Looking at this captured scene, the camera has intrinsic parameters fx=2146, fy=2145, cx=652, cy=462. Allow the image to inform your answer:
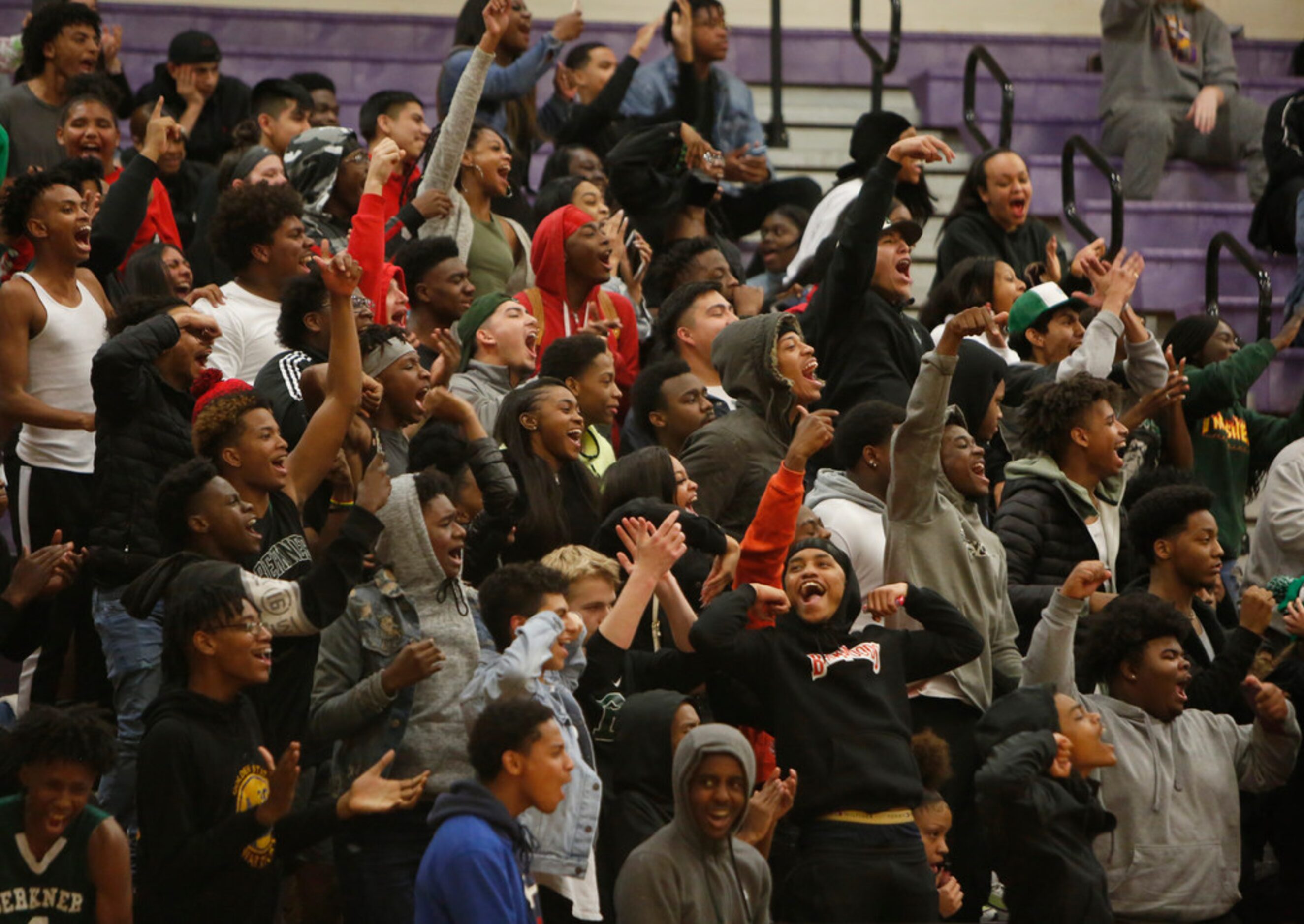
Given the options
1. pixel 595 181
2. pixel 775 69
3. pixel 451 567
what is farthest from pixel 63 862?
pixel 775 69

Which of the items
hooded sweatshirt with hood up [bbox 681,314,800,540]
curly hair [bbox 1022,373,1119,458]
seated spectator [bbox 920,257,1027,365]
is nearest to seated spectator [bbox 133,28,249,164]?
seated spectator [bbox 920,257,1027,365]

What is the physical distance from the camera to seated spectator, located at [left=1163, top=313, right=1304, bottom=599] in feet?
27.6

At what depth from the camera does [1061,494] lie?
276 inches

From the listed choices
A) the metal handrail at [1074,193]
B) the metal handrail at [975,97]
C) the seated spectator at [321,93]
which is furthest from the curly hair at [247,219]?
the metal handrail at [975,97]

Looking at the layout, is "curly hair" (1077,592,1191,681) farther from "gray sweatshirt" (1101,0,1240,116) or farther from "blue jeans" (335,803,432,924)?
"gray sweatshirt" (1101,0,1240,116)

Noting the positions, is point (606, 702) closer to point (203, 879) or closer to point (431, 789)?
point (431, 789)

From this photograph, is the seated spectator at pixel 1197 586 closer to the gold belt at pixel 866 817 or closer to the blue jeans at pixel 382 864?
the gold belt at pixel 866 817

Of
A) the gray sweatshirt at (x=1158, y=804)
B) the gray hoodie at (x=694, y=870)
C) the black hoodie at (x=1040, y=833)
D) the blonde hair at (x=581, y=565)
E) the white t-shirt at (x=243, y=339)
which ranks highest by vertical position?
the white t-shirt at (x=243, y=339)

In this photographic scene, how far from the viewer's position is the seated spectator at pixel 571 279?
313 inches

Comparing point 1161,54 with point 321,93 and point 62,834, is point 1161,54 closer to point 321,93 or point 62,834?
point 321,93

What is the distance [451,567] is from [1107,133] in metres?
7.13

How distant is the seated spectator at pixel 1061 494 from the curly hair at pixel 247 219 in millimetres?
2530

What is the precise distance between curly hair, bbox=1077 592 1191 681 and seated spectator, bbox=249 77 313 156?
408 cm

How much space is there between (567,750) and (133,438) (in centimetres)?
164
